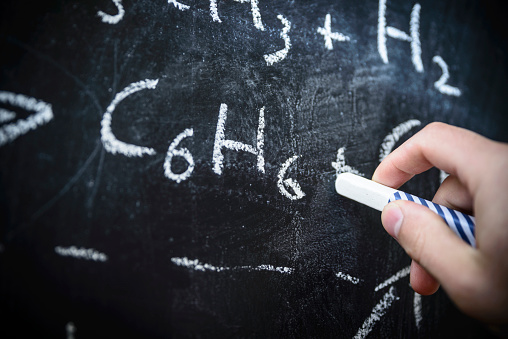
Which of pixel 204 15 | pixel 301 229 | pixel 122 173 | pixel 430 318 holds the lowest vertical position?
pixel 430 318

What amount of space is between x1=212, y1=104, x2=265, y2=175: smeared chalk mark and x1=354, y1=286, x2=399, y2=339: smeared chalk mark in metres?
0.27

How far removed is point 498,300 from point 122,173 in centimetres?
38

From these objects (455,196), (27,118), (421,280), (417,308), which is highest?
(27,118)

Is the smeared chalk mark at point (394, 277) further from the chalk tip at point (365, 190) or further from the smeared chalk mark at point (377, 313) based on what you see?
the chalk tip at point (365, 190)

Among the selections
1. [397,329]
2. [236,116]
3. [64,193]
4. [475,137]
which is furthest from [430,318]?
[64,193]

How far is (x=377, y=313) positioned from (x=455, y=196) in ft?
0.65

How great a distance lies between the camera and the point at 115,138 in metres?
0.36

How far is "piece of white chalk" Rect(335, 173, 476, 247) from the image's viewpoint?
1.12ft

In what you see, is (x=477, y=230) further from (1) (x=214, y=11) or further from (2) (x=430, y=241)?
(1) (x=214, y=11)

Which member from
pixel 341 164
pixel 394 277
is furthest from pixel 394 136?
pixel 394 277

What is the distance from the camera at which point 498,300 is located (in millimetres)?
284

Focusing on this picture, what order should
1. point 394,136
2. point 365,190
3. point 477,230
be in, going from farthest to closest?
point 394,136 < point 365,190 < point 477,230

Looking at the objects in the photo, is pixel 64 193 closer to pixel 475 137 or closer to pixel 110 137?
pixel 110 137

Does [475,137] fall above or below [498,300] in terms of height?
above
